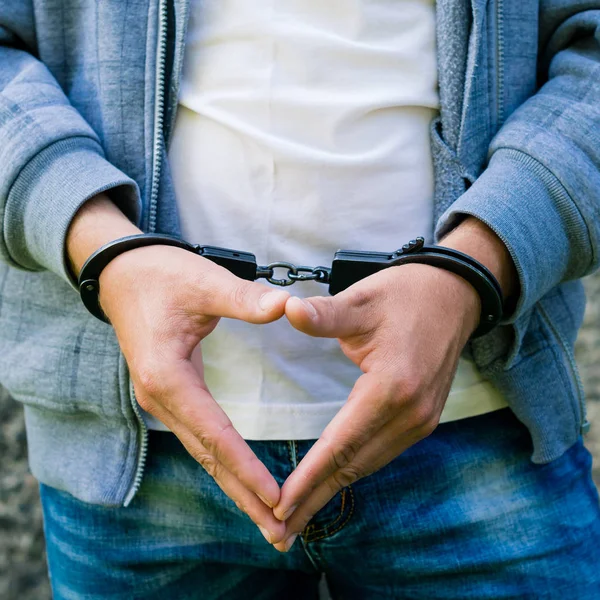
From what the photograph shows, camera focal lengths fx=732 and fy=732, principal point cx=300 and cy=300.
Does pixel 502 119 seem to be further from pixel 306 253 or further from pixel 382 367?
pixel 382 367

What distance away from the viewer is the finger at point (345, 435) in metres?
0.71

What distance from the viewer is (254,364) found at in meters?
0.96

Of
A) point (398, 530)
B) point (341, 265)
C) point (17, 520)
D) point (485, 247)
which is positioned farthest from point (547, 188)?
point (17, 520)

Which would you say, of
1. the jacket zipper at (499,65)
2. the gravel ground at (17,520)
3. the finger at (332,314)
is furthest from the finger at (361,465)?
the gravel ground at (17,520)

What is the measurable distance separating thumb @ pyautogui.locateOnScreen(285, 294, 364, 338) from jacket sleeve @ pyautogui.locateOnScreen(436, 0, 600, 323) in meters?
0.22

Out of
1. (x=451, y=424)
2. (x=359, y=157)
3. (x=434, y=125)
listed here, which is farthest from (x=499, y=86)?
(x=451, y=424)

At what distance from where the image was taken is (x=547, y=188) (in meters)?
0.86

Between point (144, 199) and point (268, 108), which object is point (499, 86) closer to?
point (268, 108)

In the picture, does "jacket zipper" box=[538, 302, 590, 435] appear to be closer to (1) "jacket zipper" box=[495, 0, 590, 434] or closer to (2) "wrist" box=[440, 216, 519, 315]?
(1) "jacket zipper" box=[495, 0, 590, 434]

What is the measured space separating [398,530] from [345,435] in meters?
0.34

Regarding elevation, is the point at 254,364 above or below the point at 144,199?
below

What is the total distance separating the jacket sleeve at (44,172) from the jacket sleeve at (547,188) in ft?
1.34

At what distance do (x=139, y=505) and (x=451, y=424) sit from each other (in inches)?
17.9

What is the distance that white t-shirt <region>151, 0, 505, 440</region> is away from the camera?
0.93m
